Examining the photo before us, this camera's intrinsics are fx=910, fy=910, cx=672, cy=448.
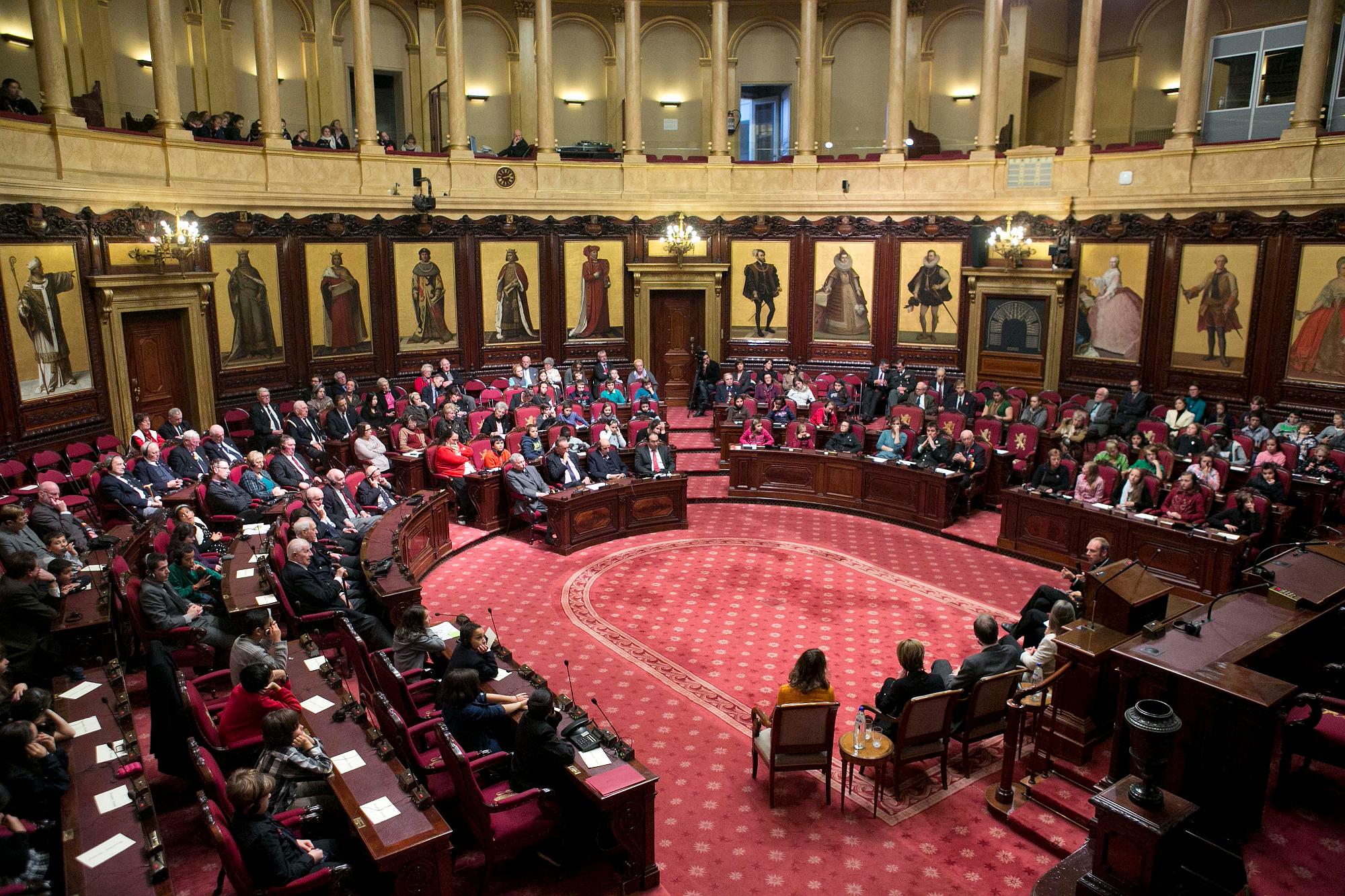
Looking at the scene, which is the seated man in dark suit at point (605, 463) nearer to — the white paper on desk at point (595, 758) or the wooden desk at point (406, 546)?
the wooden desk at point (406, 546)

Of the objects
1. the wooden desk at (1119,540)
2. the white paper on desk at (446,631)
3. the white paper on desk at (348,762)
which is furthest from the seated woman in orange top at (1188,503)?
the white paper on desk at (348,762)

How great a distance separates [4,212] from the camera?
11508 mm

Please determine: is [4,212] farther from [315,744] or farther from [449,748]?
[449,748]

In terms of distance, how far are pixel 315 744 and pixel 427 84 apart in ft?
58.4

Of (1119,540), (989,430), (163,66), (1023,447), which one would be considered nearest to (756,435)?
(989,430)

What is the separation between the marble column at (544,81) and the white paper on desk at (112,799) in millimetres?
15514

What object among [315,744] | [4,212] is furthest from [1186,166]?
[4,212]

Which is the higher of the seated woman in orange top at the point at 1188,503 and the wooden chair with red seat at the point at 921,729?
the seated woman in orange top at the point at 1188,503

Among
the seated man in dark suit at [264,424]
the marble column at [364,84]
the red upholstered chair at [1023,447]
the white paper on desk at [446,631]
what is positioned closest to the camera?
the white paper on desk at [446,631]

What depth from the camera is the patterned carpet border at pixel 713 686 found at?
665 cm

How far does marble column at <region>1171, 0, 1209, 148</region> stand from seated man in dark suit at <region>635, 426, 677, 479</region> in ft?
32.9

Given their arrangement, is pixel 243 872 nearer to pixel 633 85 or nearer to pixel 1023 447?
pixel 1023 447

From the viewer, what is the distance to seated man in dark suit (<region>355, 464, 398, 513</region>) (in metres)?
11.5

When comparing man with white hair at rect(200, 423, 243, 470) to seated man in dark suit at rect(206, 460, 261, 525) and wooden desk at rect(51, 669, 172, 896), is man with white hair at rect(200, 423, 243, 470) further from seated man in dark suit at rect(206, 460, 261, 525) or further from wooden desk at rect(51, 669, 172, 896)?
wooden desk at rect(51, 669, 172, 896)
